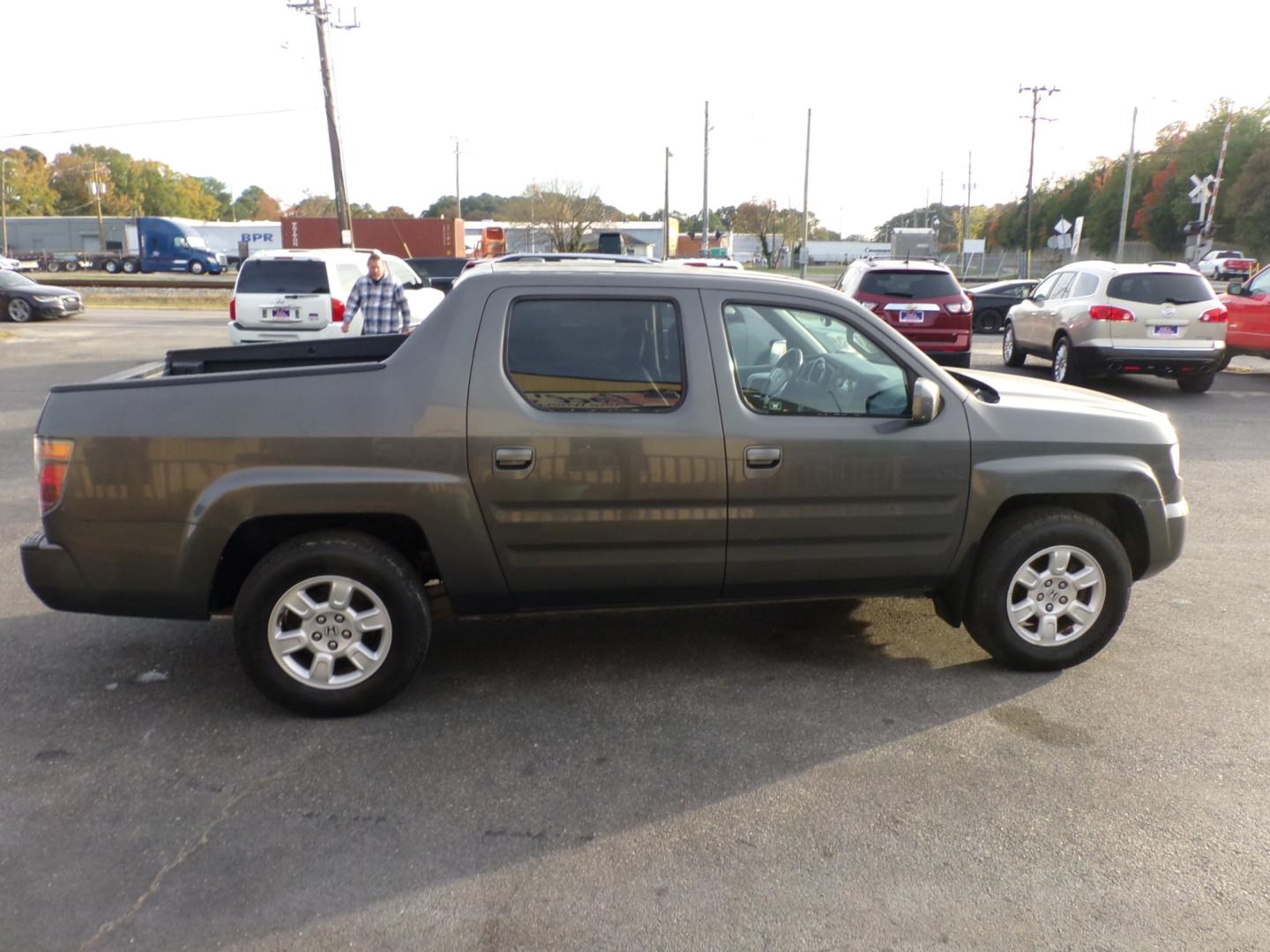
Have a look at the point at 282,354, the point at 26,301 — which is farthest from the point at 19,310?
the point at 282,354

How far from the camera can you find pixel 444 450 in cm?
418

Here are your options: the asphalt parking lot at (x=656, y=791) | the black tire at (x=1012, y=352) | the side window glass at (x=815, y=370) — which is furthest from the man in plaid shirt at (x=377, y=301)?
the black tire at (x=1012, y=352)

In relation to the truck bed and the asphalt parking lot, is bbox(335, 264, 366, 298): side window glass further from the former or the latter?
the asphalt parking lot

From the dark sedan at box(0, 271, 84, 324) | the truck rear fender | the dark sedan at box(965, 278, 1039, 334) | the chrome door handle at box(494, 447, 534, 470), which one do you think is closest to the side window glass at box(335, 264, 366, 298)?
the truck rear fender

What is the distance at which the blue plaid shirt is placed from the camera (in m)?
11.3

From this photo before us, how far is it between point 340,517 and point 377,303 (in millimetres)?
7404

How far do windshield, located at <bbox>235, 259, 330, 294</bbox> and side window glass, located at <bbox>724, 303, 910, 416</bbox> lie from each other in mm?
11470

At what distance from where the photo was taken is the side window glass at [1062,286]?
49.4 ft

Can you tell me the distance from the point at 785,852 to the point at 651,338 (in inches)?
82.8

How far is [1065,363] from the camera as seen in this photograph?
14242mm

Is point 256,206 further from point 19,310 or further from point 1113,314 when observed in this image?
point 1113,314

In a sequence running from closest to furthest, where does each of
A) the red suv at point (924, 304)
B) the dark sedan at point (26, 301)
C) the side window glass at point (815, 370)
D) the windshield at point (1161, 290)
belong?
the side window glass at point (815, 370), the windshield at point (1161, 290), the red suv at point (924, 304), the dark sedan at point (26, 301)

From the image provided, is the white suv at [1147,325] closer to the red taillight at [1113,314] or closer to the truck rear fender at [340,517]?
the red taillight at [1113,314]

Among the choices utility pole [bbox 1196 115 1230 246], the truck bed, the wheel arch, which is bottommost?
the wheel arch
